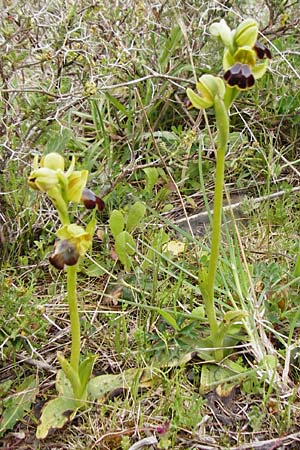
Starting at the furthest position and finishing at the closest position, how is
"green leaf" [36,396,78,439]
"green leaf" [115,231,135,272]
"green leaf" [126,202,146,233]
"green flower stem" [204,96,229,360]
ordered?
"green leaf" [126,202,146,233] < "green leaf" [115,231,135,272] < "green leaf" [36,396,78,439] < "green flower stem" [204,96,229,360]

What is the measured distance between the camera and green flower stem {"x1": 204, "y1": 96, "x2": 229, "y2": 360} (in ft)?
4.83

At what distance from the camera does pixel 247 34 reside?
4.70 feet

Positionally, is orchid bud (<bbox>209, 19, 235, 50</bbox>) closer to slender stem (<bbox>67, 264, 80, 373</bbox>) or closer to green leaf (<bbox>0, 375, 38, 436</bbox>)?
slender stem (<bbox>67, 264, 80, 373</bbox>)

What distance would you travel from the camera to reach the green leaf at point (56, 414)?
5.22 feet

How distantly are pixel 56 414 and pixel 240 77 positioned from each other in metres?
0.97

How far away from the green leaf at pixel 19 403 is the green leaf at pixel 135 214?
68cm

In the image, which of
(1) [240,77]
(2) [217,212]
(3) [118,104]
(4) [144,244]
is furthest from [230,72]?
(3) [118,104]

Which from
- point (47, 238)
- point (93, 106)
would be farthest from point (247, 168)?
point (47, 238)

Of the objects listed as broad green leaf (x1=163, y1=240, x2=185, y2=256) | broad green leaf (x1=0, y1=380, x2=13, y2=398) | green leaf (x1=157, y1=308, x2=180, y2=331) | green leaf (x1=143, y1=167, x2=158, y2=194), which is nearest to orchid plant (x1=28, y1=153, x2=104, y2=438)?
broad green leaf (x1=0, y1=380, x2=13, y2=398)

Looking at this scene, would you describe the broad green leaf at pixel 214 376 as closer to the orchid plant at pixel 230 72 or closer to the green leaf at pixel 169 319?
the green leaf at pixel 169 319

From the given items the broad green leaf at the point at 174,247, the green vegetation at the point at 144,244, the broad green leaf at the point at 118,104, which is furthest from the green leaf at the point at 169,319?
the broad green leaf at the point at 118,104

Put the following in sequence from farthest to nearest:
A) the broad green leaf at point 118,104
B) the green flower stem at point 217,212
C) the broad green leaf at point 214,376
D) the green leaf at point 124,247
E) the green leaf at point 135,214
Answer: the broad green leaf at point 118,104 < the green leaf at point 135,214 < the green leaf at point 124,247 < the broad green leaf at point 214,376 < the green flower stem at point 217,212

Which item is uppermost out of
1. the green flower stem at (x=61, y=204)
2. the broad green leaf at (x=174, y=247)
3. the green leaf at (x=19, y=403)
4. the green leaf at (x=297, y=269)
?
the green flower stem at (x=61, y=204)

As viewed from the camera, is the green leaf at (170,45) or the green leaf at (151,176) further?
the green leaf at (170,45)
